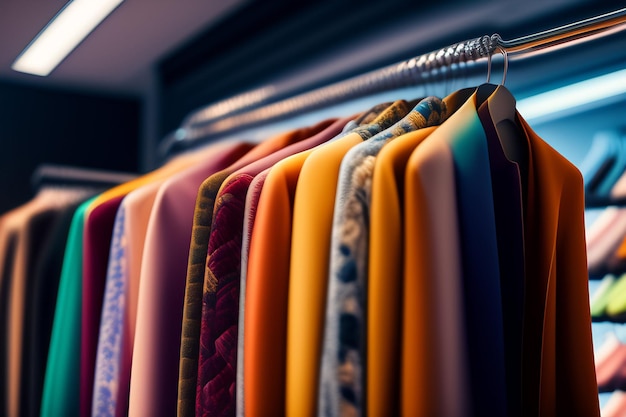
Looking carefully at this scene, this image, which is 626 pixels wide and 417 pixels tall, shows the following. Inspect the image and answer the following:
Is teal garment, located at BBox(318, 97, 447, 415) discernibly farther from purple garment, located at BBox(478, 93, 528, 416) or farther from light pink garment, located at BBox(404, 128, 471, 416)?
purple garment, located at BBox(478, 93, 528, 416)

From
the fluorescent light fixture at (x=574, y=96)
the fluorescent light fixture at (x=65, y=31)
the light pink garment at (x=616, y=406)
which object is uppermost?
the fluorescent light fixture at (x=65, y=31)

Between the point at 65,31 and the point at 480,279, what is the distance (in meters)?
1.01

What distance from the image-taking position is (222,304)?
565 mm

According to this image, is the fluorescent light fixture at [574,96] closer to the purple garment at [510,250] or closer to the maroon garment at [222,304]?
the purple garment at [510,250]

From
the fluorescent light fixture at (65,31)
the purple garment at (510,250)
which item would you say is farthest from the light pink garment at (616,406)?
the fluorescent light fixture at (65,31)

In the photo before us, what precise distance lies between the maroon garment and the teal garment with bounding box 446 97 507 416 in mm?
237

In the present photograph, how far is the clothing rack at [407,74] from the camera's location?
56 cm

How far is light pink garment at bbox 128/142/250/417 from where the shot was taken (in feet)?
2.05

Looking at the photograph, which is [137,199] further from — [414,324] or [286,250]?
[414,324]

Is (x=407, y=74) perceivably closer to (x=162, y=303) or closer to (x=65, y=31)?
(x=162, y=303)

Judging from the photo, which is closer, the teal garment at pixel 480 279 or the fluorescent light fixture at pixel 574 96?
the teal garment at pixel 480 279

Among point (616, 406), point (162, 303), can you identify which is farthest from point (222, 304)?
point (616, 406)

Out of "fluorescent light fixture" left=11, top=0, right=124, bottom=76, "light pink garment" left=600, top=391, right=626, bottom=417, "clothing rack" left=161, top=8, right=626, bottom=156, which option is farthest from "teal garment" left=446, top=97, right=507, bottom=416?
"fluorescent light fixture" left=11, top=0, right=124, bottom=76

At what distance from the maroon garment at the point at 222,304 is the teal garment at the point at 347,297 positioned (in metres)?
0.13
